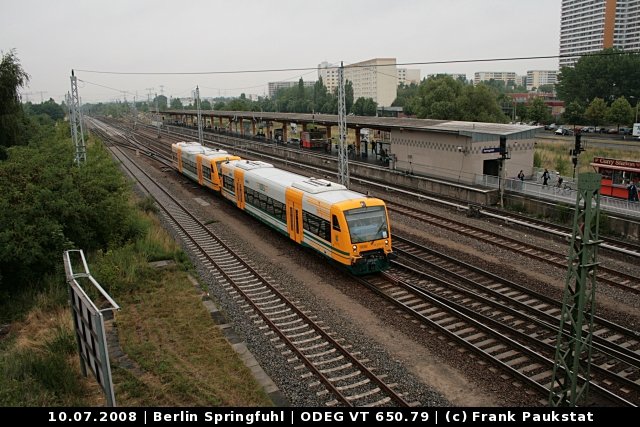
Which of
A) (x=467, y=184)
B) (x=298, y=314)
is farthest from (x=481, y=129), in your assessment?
(x=298, y=314)

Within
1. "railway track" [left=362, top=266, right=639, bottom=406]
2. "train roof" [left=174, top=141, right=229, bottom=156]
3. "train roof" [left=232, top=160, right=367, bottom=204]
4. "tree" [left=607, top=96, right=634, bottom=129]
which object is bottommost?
"railway track" [left=362, top=266, right=639, bottom=406]

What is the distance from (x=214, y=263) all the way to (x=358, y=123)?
25.4 metres

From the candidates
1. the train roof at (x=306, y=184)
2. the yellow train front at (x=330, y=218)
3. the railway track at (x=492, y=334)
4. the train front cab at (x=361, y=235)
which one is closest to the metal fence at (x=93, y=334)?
the railway track at (x=492, y=334)

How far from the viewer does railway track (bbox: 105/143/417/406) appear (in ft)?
32.0

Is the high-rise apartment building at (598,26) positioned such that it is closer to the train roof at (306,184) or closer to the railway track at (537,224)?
the railway track at (537,224)

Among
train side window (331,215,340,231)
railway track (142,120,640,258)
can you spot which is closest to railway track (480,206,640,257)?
railway track (142,120,640,258)

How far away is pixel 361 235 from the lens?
15562 mm

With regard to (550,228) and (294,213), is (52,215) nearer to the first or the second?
(294,213)

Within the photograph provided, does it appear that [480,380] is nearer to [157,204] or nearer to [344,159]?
[344,159]

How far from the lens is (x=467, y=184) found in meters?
29.9

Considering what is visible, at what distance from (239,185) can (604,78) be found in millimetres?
79564

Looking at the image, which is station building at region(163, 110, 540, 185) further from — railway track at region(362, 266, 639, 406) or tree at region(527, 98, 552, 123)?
tree at region(527, 98, 552, 123)

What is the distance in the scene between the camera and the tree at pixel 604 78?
81000 millimetres
